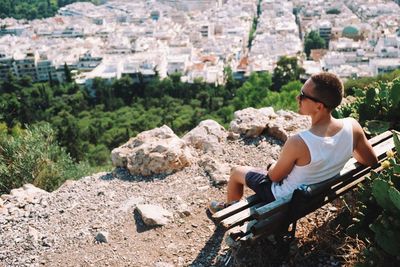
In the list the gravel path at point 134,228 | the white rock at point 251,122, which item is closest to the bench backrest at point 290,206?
the gravel path at point 134,228

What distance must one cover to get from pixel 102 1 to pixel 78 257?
8141 cm

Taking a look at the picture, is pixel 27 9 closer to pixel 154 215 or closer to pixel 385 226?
pixel 154 215

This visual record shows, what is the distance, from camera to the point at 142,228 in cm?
384

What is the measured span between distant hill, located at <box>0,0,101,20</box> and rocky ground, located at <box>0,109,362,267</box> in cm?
6807

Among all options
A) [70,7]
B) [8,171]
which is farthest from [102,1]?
[8,171]

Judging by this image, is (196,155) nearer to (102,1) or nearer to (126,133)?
(126,133)

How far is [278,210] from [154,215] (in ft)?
5.01

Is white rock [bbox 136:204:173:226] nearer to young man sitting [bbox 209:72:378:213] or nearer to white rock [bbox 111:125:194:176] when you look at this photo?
white rock [bbox 111:125:194:176]

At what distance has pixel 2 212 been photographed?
441cm

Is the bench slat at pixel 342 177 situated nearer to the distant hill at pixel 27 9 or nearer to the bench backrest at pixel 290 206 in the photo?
the bench backrest at pixel 290 206

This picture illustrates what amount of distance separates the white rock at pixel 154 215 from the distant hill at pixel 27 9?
226 feet

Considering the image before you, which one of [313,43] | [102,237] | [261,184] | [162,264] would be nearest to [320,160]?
[261,184]

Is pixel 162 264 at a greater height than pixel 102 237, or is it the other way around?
pixel 162 264

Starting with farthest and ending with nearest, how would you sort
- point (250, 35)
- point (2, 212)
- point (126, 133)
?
point (250, 35), point (126, 133), point (2, 212)
